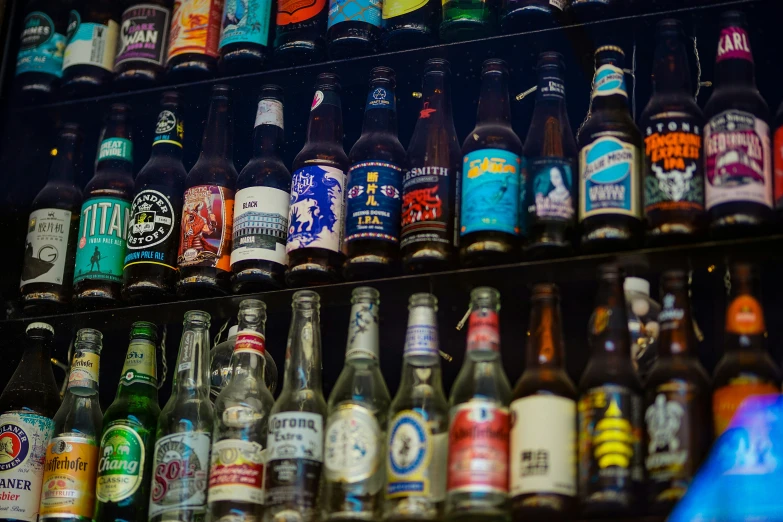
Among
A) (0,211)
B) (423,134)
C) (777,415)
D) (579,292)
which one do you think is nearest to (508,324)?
(579,292)

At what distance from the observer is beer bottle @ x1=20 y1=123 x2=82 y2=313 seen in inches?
90.4

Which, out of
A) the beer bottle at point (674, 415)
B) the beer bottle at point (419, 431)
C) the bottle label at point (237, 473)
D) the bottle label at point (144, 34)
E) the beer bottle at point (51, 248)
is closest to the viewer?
the beer bottle at point (674, 415)

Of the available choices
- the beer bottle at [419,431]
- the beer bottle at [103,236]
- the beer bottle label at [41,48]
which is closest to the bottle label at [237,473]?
the beer bottle at [419,431]

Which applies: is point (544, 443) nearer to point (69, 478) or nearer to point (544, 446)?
point (544, 446)

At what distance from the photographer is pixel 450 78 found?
2.26 meters

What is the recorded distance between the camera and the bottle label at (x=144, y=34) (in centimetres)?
240

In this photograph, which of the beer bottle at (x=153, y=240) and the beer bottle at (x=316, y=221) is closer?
the beer bottle at (x=316, y=221)

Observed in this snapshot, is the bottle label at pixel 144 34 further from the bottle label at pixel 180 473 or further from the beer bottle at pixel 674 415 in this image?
the beer bottle at pixel 674 415

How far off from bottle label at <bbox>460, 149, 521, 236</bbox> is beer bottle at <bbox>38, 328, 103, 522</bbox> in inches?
28.2

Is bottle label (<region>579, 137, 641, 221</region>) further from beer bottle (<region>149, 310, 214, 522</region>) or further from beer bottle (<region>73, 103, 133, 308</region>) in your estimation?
beer bottle (<region>73, 103, 133, 308</region>)

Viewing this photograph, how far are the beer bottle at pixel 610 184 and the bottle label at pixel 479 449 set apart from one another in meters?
0.31

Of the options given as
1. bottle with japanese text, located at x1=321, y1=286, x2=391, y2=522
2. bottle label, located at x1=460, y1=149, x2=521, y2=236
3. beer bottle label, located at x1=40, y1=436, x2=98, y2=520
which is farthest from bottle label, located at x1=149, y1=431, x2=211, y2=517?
bottle label, located at x1=460, y1=149, x2=521, y2=236

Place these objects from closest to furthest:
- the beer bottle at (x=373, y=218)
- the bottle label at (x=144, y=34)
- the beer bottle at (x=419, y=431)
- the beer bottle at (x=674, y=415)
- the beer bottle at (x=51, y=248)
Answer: the beer bottle at (x=674, y=415)
the beer bottle at (x=419, y=431)
the beer bottle at (x=373, y=218)
the beer bottle at (x=51, y=248)
the bottle label at (x=144, y=34)

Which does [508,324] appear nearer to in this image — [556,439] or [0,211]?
[556,439]
